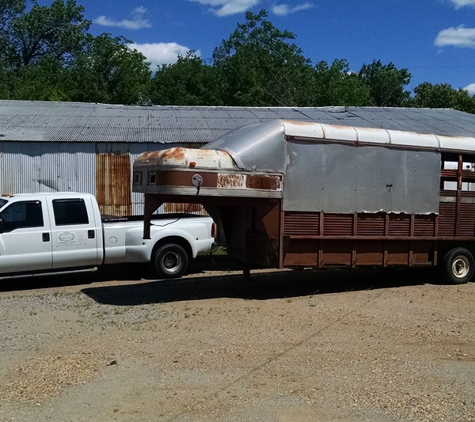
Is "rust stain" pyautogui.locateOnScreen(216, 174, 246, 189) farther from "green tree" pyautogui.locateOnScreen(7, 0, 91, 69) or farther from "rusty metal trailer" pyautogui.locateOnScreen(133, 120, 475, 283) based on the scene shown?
"green tree" pyautogui.locateOnScreen(7, 0, 91, 69)

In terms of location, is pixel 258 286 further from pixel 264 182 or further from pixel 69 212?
pixel 69 212

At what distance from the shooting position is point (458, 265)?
11930 mm

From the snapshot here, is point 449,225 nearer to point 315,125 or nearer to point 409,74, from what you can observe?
point 315,125

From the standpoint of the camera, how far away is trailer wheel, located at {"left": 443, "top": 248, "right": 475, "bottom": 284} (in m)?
11.7

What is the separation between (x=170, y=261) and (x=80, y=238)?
2.03 metres

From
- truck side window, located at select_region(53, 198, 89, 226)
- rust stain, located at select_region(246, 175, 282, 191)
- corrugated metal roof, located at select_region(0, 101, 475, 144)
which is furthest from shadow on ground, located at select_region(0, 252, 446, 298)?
corrugated metal roof, located at select_region(0, 101, 475, 144)

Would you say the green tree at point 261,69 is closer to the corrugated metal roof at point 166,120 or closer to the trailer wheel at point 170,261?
the corrugated metal roof at point 166,120

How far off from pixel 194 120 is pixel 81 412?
15.4m

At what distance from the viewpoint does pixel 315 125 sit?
34.4 ft

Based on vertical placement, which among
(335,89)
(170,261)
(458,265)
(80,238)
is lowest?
(170,261)

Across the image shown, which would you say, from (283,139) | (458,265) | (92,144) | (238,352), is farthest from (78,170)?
(238,352)

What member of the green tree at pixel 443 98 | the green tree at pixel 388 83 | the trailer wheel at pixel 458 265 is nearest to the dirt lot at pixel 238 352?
the trailer wheel at pixel 458 265

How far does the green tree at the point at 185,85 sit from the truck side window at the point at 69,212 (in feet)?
92.1

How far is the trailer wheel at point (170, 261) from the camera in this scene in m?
12.6
